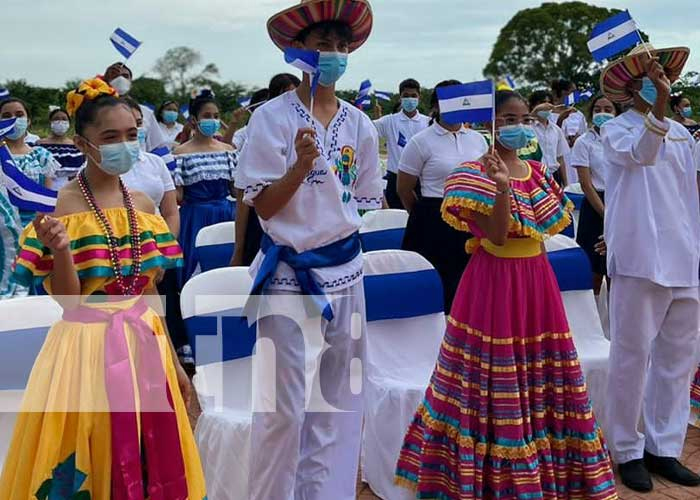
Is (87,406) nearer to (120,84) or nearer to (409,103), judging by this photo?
(120,84)

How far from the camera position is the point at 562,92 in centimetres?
1058

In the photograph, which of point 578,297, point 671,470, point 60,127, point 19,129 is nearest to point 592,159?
point 578,297

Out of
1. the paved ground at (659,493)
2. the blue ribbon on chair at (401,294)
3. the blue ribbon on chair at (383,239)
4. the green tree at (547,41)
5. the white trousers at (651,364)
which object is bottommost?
the paved ground at (659,493)

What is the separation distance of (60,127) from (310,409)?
571 cm

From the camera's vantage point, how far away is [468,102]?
10.9ft

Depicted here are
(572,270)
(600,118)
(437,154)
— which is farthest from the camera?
(600,118)

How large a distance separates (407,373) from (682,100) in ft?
21.9

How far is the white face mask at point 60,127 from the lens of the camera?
7.83 m

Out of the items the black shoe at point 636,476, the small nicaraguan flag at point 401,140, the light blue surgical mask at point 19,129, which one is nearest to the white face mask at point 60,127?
the light blue surgical mask at point 19,129

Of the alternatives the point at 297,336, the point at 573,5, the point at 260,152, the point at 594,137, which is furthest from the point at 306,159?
the point at 573,5

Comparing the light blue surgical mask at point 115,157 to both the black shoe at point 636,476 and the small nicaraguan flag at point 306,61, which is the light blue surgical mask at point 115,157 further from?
the black shoe at point 636,476

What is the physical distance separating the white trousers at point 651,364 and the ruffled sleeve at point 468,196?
0.97 meters

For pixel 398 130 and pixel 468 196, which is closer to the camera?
pixel 468 196

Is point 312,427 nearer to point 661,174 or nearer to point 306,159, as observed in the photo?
point 306,159
